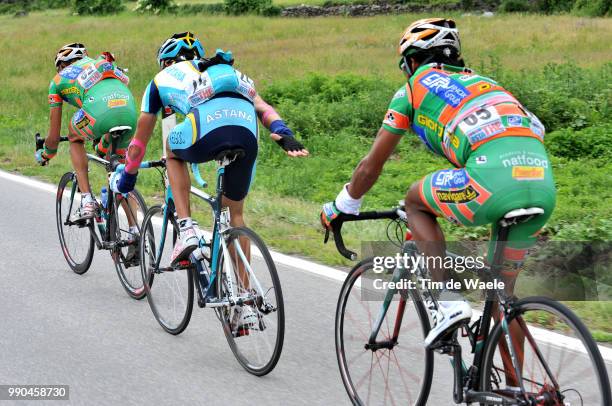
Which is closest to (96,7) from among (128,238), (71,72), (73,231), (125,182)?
(71,72)

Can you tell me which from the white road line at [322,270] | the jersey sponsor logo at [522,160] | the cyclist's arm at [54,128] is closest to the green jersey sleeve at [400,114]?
the jersey sponsor logo at [522,160]

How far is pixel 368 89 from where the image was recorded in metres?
A: 17.2

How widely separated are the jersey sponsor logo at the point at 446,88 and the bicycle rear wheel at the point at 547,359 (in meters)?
0.97

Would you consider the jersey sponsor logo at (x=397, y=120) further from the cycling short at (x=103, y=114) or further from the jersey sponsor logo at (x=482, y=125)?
the cycling short at (x=103, y=114)

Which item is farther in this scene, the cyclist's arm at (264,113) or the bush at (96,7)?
the bush at (96,7)

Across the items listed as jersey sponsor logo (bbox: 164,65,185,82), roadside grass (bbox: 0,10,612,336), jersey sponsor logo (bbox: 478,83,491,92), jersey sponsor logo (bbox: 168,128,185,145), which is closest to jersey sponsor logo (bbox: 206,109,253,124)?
jersey sponsor logo (bbox: 168,128,185,145)

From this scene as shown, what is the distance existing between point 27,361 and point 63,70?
3.17 meters

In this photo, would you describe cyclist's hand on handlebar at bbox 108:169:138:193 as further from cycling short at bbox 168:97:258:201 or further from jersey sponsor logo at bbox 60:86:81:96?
jersey sponsor logo at bbox 60:86:81:96

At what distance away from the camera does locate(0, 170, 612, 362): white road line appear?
3564mm

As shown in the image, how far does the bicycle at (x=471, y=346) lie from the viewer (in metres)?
3.46

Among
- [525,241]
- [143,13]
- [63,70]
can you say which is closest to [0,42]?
[143,13]

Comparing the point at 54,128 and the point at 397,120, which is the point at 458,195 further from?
the point at 54,128

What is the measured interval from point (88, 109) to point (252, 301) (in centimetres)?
319

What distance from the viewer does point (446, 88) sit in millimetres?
3816
